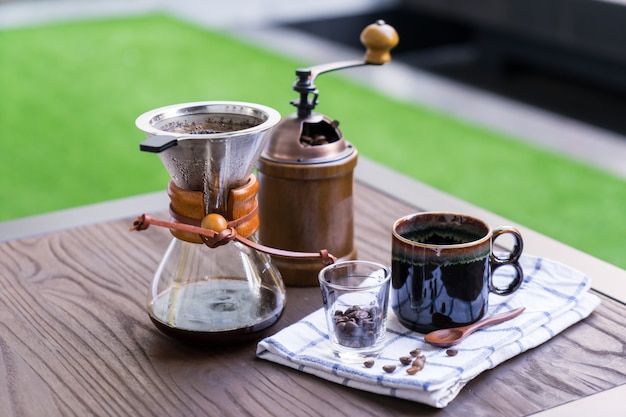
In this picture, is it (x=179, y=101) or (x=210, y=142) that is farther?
(x=179, y=101)

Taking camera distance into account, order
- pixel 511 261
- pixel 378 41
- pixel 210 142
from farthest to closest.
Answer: pixel 378 41, pixel 511 261, pixel 210 142

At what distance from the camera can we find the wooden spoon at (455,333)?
0.88 metres

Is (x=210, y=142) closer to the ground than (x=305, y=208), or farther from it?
farther from it

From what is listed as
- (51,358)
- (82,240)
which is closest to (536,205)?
(82,240)

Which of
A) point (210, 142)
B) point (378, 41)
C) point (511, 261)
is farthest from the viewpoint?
point (378, 41)

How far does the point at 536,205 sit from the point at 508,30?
1801 millimetres

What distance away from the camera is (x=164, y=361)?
88 centimetres

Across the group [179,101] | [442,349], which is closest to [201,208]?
[442,349]

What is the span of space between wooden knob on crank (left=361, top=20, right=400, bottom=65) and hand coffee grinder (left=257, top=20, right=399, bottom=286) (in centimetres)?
5

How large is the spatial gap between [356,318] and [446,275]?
96mm

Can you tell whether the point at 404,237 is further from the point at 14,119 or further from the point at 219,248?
the point at 14,119

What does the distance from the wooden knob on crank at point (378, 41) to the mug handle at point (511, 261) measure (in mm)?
273

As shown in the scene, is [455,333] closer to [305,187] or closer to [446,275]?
[446,275]

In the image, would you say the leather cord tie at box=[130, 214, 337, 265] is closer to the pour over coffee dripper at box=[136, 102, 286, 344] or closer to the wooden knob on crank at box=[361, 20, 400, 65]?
the pour over coffee dripper at box=[136, 102, 286, 344]
